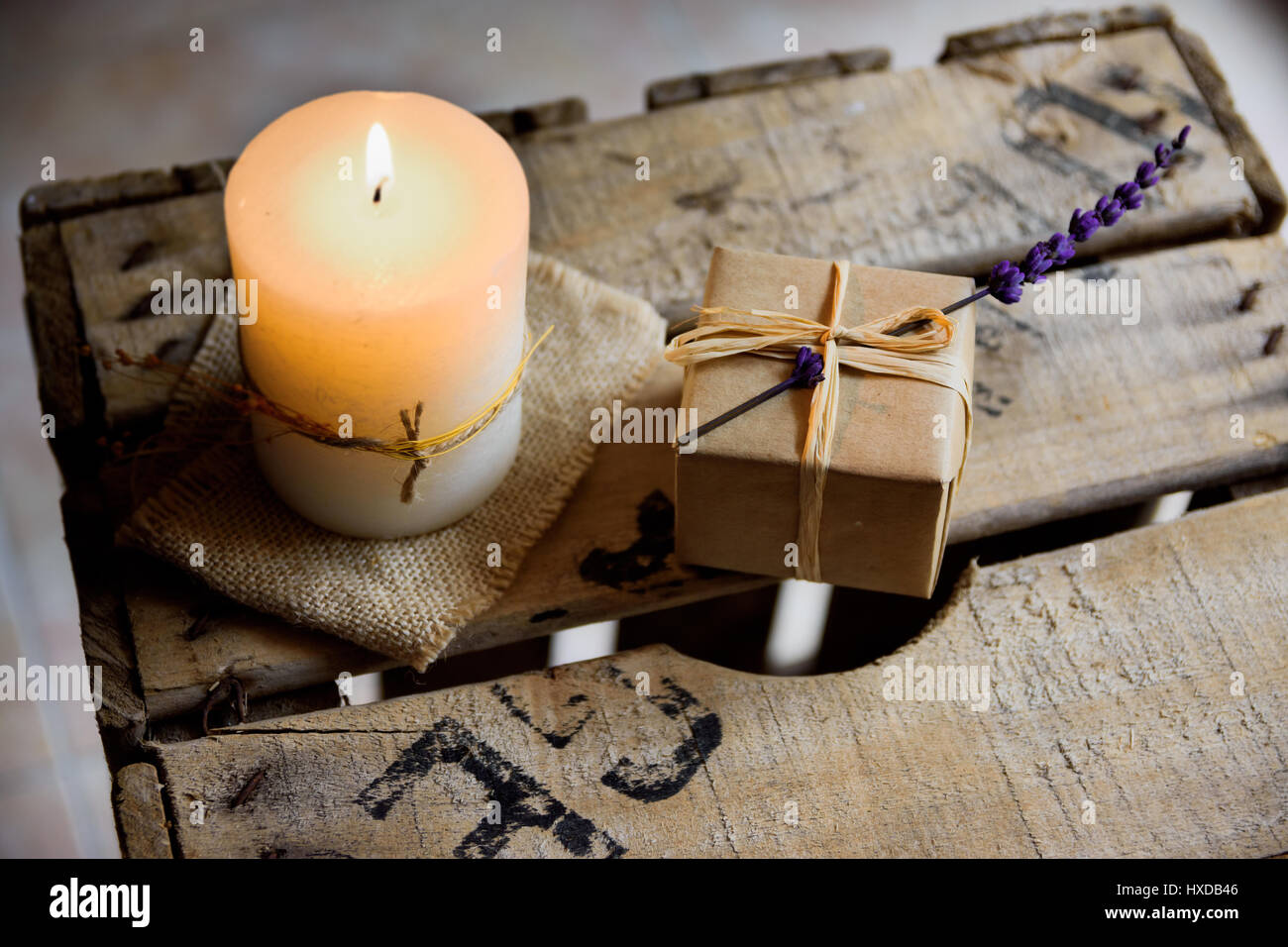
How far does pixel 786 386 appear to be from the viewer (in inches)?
27.1

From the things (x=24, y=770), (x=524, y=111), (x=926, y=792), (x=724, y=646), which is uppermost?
(x=524, y=111)

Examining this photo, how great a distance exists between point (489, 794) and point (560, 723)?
53mm

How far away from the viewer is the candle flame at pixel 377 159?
654 millimetres

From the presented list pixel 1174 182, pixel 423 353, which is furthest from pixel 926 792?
pixel 1174 182

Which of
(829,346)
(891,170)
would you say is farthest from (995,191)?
(829,346)

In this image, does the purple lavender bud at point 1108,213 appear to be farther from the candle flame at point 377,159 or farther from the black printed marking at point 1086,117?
the candle flame at point 377,159

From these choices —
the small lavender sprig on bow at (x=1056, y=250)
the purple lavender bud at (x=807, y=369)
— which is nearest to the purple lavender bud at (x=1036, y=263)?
the small lavender sprig on bow at (x=1056, y=250)

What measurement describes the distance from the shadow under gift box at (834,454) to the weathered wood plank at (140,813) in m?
0.30

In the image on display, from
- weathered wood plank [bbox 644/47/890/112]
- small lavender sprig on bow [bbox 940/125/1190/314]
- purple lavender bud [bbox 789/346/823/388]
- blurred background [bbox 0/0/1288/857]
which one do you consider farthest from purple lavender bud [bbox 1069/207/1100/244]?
blurred background [bbox 0/0/1288/857]

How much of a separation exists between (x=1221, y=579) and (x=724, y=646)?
0.34 m

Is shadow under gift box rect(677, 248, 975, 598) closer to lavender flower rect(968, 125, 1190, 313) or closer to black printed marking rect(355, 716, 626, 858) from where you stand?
lavender flower rect(968, 125, 1190, 313)

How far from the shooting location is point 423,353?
0.66m

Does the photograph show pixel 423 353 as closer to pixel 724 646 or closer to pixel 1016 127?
pixel 724 646
